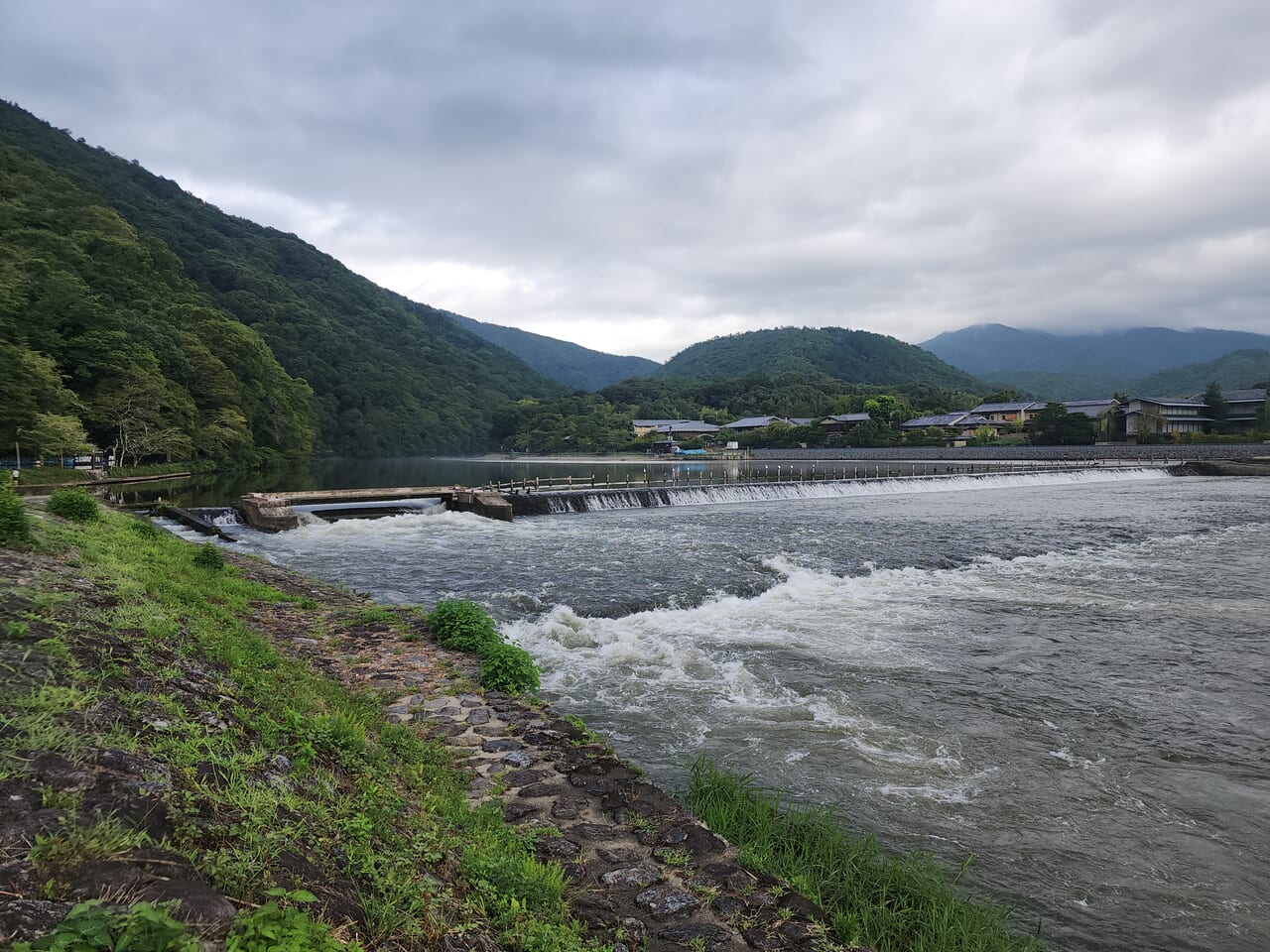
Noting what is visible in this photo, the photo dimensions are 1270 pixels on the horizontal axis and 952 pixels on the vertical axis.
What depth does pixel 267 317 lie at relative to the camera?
315ft

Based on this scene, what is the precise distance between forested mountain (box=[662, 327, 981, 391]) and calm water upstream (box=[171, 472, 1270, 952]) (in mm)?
134819

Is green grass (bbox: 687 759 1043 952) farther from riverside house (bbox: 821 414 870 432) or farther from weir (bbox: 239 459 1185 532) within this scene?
riverside house (bbox: 821 414 870 432)

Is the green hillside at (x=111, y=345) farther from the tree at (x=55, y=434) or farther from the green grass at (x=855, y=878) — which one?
the green grass at (x=855, y=878)

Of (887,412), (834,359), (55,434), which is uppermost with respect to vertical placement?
(834,359)

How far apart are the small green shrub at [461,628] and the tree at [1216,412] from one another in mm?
83136

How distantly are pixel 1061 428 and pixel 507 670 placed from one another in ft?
233

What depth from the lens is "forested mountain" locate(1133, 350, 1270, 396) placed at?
5314 inches

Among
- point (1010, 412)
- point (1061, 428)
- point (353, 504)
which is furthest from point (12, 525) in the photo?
point (1010, 412)

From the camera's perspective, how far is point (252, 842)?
2.84 m

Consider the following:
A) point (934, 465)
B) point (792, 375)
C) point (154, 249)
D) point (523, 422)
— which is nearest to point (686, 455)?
point (934, 465)

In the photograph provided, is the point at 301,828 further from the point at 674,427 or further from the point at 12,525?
the point at 674,427

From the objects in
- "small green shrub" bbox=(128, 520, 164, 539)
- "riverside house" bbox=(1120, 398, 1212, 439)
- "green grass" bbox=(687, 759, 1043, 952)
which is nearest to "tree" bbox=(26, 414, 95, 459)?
"small green shrub" bbox=(128, 520, 164, 539)

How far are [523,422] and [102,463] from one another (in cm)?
7398

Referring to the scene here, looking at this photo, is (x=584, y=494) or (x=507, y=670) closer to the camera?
(x=507, y=670)
